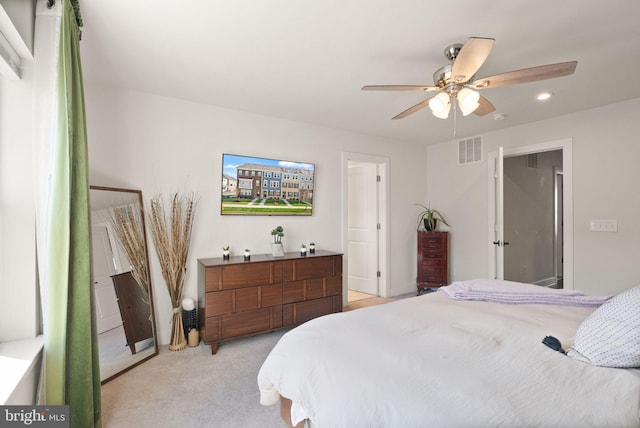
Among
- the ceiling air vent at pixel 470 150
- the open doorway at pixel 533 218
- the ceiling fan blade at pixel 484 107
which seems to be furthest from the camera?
the open doorway at pixel 533 218

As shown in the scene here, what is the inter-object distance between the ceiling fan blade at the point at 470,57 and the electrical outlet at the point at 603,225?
2.66 m

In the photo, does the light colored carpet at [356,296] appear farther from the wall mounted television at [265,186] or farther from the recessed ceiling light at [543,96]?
the recessed ceiling light at [543,96]

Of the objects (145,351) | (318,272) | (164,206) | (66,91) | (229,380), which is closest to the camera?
(66,91)

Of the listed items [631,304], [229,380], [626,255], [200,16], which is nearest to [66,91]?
[200,16]

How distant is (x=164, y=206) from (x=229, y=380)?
170 centimetres

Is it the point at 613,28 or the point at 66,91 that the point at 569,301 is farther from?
the point at 66,91

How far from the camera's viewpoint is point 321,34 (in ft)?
6.37

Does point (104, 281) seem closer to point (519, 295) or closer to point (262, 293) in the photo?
point (262, 293)

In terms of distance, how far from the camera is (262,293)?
117 inches

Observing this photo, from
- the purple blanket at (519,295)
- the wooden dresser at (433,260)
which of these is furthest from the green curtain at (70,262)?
the wooden dresser at (433,260)

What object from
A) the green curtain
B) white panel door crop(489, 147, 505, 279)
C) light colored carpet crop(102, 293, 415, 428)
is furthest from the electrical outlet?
the green curtain

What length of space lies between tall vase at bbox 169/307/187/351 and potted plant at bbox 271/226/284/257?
1060mm

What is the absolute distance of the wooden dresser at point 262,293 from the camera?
2734mm

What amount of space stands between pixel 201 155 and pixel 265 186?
750 mm
